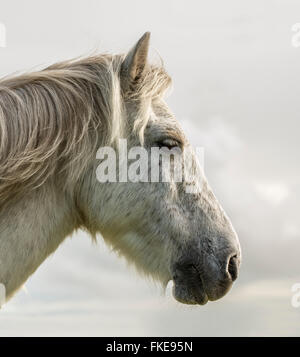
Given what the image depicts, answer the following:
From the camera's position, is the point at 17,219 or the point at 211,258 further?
the point at 211,258

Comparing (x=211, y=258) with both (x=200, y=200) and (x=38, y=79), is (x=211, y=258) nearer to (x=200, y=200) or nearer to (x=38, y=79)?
(x=200, y=200)

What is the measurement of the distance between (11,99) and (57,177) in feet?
2.08

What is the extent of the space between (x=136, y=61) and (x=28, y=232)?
1484 mm

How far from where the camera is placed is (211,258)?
15.1ft

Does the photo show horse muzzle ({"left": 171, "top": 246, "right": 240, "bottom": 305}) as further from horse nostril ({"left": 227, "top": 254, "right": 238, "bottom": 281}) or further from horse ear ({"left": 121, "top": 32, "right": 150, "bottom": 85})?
horse ear ({"left": 121, "top": 32, "right": 150, "bottom": 85})

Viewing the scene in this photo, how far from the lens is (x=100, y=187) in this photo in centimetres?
427

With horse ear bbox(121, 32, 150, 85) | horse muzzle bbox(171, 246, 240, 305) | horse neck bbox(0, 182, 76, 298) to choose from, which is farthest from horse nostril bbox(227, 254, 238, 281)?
horse ear bbox(121, 32, 150, 85)

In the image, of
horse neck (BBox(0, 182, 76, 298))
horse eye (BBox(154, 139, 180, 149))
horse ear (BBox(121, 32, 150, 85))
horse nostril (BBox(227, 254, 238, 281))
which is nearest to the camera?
horse neck (BBox(0, 182, 76, 298))

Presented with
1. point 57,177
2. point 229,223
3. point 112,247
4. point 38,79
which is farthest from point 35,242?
point 229,223

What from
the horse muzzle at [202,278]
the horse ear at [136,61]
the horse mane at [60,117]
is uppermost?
the horse ear at [136,61]

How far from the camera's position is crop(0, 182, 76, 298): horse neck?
12.9 feet

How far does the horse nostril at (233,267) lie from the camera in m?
4.70

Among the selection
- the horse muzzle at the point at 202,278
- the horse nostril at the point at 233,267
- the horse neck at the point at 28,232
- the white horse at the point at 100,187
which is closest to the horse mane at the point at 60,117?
the white horse at the point at 100,187

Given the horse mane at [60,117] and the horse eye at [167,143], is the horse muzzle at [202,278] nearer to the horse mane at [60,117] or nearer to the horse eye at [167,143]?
the horse eye at [167,143]
